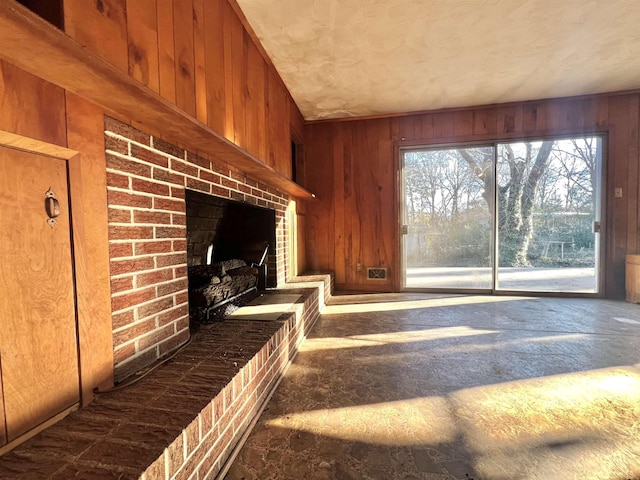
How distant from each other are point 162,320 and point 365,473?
3.36 ft

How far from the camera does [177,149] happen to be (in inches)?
53.1

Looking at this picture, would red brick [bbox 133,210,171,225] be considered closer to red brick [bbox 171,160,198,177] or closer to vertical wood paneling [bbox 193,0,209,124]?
red brick [bbox 171,160,198,177]

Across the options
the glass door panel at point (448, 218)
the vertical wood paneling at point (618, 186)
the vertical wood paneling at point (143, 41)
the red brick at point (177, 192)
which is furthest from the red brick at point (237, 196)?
the vertical wood paneling at point (618, 186)

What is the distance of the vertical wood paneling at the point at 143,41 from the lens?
1009mm

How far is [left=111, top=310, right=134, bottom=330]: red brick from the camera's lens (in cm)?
102

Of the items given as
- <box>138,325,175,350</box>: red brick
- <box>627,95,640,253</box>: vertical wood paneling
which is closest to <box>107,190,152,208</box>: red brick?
<box>138,325,175,350</box>: red brick

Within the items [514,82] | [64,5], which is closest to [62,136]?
[64,5]

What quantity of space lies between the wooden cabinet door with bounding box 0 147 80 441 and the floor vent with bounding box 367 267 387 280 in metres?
3.36

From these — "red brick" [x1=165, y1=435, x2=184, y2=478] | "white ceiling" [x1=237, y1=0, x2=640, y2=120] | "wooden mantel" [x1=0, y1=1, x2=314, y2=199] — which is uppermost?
"white ceiling" [x1=237, y1=0, x2=640, y2=120]

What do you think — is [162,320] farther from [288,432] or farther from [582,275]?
[582,275]

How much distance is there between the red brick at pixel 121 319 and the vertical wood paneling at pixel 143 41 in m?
0.88

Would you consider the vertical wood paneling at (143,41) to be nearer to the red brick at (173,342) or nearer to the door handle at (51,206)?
the door handle at (51,206)

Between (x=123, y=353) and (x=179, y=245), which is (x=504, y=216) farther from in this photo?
(x=123, y=353)

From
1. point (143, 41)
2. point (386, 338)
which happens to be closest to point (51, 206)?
point (143, 41)
